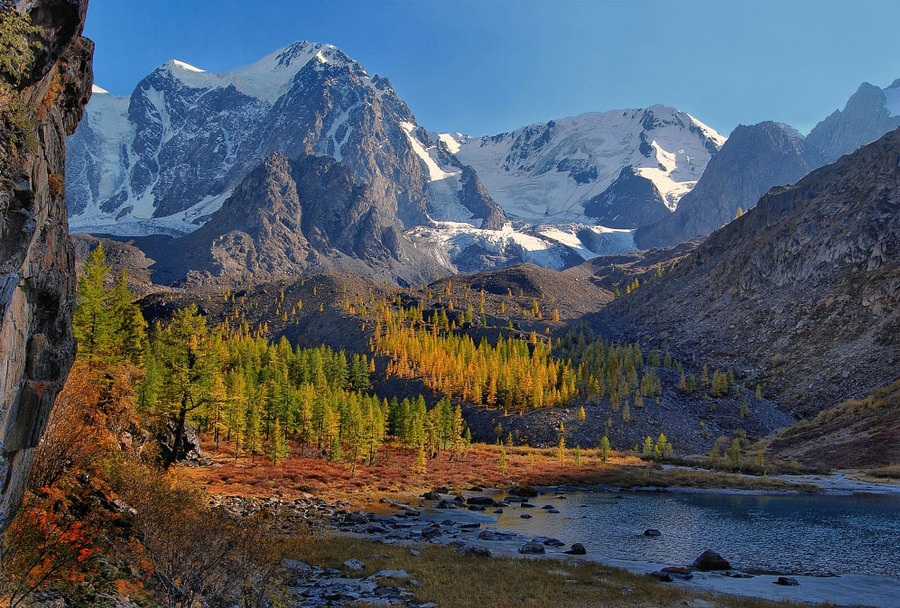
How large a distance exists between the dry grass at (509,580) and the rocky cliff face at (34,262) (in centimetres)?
1650

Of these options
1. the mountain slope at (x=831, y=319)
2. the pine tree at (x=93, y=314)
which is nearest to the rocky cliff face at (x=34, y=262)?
the pine tree at (x=93, y=314)

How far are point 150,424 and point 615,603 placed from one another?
3861cm

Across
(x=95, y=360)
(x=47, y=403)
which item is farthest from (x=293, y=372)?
(x=47, y=403)

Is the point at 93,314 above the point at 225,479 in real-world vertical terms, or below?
above

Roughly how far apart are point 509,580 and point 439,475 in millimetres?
51246

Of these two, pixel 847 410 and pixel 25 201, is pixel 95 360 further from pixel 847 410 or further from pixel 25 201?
pixel 847 410

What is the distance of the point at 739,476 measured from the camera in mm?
85062

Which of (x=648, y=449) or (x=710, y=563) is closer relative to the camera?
(x=710, y=563)

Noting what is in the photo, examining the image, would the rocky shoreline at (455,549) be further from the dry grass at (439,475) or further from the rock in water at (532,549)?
the dry grass at (439,475)

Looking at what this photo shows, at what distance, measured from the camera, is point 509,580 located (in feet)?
86.5

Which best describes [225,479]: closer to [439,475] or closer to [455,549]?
[455,549]

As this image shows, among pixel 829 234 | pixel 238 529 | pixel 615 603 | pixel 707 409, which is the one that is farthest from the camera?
pixel 829 234

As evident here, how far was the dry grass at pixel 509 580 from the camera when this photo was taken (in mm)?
23000

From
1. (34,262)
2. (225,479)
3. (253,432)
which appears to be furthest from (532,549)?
(253,432)
